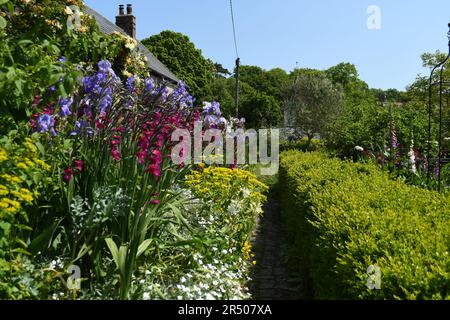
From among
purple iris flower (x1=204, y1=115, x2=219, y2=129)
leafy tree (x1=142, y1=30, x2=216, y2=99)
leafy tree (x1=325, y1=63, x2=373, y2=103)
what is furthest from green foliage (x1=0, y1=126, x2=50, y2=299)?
leafy tree (x1=325, y1=63, x2=373, y2=103)

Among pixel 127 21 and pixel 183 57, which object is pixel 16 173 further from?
pixel 183 57

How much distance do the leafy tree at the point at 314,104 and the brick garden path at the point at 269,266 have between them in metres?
18.8

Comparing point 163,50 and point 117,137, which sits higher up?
point 163,50

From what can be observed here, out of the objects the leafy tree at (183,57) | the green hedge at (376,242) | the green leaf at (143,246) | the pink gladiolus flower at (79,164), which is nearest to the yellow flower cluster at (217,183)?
Answer: the green hedge at (376,242)

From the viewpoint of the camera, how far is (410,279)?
8.07ft

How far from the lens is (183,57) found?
121ft

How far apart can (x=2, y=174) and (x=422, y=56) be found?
3805 centimetres

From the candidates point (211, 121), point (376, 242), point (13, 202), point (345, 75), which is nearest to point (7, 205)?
point (13, 202)

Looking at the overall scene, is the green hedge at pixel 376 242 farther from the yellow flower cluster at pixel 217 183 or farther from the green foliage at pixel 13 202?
the green foliage at pixel 13 202

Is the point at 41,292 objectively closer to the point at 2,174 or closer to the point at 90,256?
the point at 90,256

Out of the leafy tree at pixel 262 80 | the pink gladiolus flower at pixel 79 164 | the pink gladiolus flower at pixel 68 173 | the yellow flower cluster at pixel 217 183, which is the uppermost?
the leafy tree at pixel 262 80

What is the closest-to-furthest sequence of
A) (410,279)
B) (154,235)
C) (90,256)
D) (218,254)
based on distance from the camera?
(410,279) → (90,256) → (154,235) → (218,254)

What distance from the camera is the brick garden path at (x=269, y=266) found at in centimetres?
492

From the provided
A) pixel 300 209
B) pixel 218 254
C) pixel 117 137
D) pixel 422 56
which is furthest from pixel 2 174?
pixel 422 56
